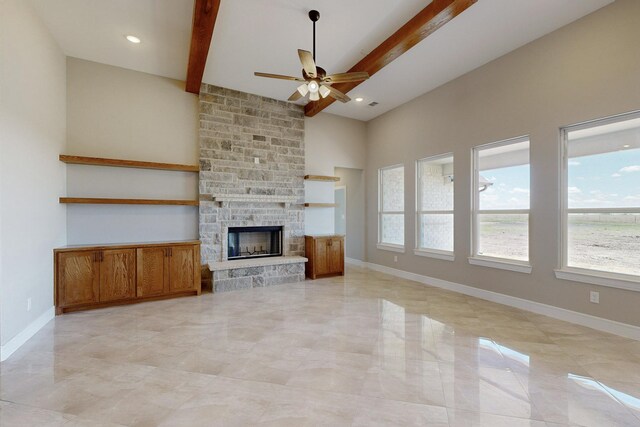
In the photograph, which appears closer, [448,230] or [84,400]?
[84,400]

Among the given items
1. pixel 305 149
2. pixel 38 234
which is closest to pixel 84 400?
pixel 38 234

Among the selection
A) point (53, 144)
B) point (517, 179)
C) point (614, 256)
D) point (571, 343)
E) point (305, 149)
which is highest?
point (305, 149)

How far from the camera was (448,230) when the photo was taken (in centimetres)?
500

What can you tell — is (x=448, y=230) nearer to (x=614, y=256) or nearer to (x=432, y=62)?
(x=614, y=256)

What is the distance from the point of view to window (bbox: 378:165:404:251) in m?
6.07

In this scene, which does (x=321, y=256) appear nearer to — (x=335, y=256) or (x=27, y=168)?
(x=335, y=256)

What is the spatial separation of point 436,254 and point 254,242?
137 inches

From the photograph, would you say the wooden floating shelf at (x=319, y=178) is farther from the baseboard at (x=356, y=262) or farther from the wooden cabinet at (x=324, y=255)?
the baseboard at (x=356, y=262)

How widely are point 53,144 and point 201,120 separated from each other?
202 centimetres

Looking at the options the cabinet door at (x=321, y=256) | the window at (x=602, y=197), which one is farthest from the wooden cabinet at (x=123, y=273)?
the window at (x=602, y=197)

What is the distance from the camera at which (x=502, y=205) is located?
13.7 ft

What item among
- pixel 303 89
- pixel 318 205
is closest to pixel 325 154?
pixel 318 205

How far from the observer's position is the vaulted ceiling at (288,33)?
3.07 meters

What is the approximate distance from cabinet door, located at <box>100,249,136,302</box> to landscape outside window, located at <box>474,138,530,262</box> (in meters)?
5.23
